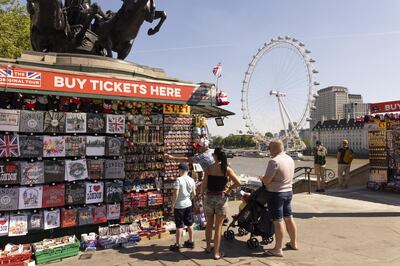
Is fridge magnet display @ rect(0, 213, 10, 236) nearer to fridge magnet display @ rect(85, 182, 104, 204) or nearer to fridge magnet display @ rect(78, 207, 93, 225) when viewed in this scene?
fridge magnet display @ rect(78, 207, 93, 225)

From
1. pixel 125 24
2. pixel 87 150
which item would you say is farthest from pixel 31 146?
pixel 125 24

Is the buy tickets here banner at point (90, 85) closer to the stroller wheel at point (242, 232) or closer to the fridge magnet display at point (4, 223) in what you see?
the fridge magnet display at point (4, 223)

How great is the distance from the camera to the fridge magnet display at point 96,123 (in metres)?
6.81

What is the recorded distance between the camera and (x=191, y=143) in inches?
322

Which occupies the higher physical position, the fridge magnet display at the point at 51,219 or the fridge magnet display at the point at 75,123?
the fridge magnet display at the point at 75,123

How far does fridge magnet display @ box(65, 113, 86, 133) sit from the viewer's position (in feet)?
21.5

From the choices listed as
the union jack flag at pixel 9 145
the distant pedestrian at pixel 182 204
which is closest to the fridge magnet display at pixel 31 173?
the union jack flag at pixel 9 145

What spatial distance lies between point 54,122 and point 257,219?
4.11 m

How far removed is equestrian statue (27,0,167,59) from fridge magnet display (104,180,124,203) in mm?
5037

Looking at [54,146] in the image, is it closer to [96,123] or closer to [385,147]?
[96,123]

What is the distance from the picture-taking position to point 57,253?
5.84m

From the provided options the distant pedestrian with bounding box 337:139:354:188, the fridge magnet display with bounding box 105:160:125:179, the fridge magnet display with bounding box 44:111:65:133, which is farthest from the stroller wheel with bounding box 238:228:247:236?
the distant pedestrian with bounding box 337:139:354:188

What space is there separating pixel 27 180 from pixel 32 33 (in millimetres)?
5817

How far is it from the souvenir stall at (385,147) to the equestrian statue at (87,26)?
348 inches
